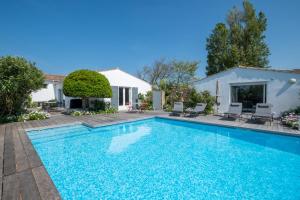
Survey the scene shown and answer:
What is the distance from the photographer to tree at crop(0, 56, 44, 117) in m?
8.49

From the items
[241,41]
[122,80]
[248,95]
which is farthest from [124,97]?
[241,41]

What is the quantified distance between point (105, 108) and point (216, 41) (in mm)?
15726

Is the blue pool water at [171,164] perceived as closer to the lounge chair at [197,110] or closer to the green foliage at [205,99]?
the lounge chair at [197,110]

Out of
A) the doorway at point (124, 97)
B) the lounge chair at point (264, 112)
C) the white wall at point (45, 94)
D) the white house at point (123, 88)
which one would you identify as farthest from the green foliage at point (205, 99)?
the white wall at point (45, 94)

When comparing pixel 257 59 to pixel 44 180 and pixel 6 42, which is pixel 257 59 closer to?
pixel 44 180

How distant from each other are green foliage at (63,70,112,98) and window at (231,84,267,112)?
9505 mm

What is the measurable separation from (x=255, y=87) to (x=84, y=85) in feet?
38.3

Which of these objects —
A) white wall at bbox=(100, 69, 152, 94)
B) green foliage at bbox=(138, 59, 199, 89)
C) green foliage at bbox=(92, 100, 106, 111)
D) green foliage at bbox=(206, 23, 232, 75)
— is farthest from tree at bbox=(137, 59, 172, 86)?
green foliage at bbox=(92, 100, 106, 111)

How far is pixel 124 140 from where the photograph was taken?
6.95 meters

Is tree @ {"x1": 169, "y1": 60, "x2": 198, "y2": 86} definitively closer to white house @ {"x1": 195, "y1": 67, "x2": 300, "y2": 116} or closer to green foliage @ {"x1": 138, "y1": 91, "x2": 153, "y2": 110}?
green foliage @ {"x1": 138, "y1": 91, "x2": 153, "y2": 110}

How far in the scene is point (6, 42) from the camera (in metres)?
12.0

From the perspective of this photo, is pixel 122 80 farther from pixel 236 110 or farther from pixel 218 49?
pixel 218 49

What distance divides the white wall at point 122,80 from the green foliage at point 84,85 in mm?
2700

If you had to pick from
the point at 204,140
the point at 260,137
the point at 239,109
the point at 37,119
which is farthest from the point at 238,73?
the point at 37,119
